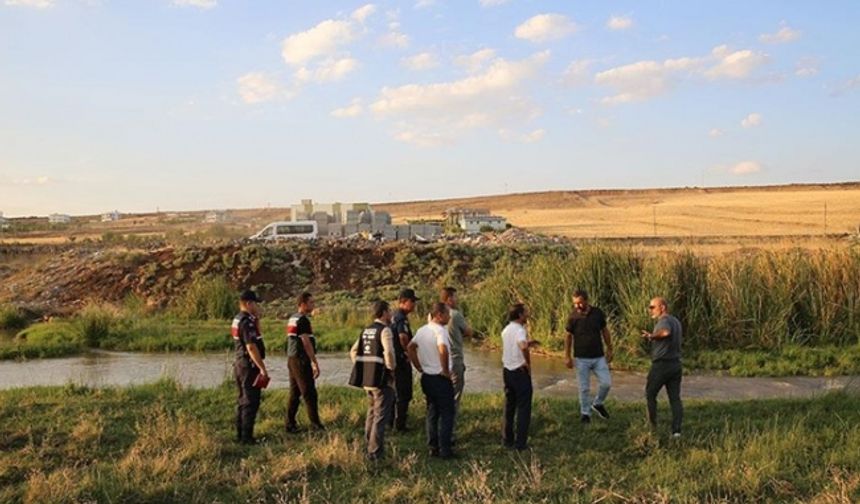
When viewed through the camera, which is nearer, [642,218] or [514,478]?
[514,478]

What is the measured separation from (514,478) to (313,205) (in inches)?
2242

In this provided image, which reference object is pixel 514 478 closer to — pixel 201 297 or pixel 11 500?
pixel 11 500

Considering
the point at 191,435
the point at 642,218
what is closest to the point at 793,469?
the point at 191,435

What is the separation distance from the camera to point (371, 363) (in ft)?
27.5

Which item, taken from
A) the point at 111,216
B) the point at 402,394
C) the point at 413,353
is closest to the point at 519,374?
the point at 413,353

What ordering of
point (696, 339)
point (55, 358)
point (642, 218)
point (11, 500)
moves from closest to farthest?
point (11, 500), point (696, 339), point (55, 358), point (642, 218)

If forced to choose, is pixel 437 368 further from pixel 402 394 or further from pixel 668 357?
pixel 668 357

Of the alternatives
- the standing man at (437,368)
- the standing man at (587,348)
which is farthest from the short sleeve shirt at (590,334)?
the standing man at (437,368)

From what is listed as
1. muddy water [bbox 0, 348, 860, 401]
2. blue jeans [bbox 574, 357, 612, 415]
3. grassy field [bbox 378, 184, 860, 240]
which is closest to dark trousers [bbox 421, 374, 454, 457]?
blue jeans [bbox 574, 357, 612, 415]

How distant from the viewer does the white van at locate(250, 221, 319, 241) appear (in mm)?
45381

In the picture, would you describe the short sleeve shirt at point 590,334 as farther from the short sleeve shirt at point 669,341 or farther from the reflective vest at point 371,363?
the reflective vest at point 371,363

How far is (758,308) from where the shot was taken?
17172 millimetres

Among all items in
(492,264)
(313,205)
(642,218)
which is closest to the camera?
Answer: (492,264)

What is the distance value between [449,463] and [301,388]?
7.68 ft
